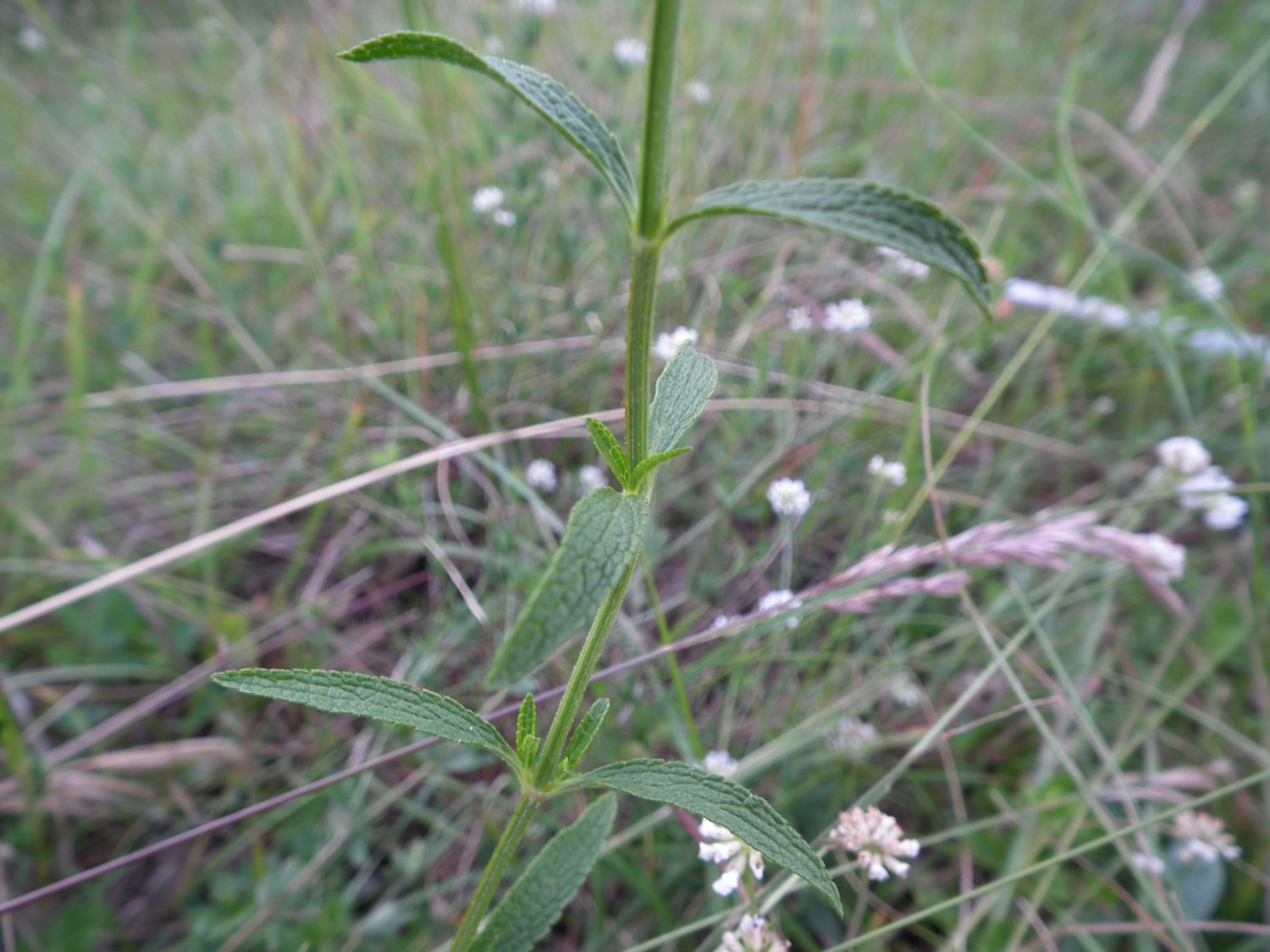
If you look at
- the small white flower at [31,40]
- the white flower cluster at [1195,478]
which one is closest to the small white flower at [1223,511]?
the white flower cluster at [1195,478]

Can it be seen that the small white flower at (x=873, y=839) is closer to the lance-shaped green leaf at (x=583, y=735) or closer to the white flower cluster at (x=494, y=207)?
the lance-shaped green leaf at (x=583, y=735)

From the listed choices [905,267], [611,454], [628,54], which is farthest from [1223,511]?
[628,54]

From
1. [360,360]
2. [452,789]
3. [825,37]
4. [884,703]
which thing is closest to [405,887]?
[452,789]

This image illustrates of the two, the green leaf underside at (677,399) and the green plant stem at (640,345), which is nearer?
the green plant stem at (640,345)

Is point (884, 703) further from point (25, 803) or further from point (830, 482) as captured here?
point (25, 803)

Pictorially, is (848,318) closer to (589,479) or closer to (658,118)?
(589,479)

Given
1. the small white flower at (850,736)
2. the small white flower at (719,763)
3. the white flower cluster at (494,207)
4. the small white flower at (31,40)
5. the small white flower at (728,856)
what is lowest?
the small white flower at (850,736)
